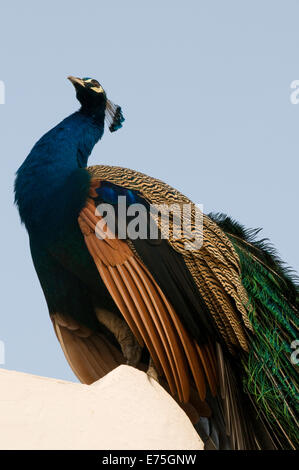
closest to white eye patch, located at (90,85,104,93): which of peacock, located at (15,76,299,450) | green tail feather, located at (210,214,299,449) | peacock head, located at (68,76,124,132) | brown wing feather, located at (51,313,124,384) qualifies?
peacock head, located at (68,76,124,132)

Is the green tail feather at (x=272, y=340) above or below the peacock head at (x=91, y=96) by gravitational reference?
below

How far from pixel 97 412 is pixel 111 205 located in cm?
146

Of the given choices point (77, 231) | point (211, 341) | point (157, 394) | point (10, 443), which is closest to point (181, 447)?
point (157, 394)

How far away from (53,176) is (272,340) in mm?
1493

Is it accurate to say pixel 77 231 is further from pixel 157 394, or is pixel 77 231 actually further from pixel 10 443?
pixel 10 443

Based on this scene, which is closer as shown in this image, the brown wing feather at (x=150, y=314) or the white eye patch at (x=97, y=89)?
the brown wing feather at (x=150, y=314)

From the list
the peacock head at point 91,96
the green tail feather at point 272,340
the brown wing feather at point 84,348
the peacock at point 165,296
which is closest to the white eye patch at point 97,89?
the peacock head at point 91,96

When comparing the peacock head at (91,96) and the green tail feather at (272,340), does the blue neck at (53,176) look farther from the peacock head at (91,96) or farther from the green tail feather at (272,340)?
the green tail feather at (272,340)

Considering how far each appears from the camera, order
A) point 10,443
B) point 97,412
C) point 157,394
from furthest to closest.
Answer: point 157,394
point 97,412
point 10,443

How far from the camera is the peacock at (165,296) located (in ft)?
13.3

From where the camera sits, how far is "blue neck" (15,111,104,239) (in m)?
4.38

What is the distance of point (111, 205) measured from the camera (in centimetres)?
424

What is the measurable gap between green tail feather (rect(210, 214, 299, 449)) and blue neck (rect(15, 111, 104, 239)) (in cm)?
100

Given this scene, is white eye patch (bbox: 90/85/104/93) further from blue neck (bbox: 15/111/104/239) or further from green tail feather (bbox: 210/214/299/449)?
green tail feather (bbox: 210/214/299/449)
